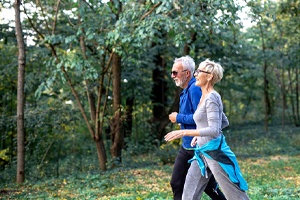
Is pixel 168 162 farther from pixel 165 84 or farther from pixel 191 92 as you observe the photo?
pixel 191 92

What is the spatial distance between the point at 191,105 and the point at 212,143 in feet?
1.95

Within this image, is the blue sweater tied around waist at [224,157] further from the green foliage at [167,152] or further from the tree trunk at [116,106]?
the green foliage at [167,152]

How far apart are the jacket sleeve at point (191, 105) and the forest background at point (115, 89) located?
2374mm

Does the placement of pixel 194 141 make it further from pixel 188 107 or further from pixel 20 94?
pixel 20 94

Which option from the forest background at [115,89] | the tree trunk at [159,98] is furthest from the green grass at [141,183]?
the tree trunk at [159,98]

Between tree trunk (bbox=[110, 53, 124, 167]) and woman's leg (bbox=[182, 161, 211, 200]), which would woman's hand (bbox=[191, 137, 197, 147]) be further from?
tree trunk (bbox=[110, 53, 124, 167])

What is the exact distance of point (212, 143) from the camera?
3.86 meters

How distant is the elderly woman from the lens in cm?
373

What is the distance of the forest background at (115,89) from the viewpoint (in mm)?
8461

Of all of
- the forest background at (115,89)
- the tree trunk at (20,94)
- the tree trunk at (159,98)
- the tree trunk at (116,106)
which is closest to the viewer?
the forest background at (115,89)

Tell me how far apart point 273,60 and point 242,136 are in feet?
14.5

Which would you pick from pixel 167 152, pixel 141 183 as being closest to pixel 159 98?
pixel 167 152

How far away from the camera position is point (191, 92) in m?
4.27

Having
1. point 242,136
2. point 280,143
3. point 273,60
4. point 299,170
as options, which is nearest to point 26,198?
point 299,170
